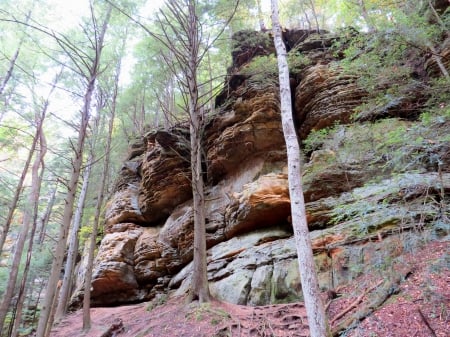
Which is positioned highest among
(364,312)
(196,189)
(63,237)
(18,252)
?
(196,189)

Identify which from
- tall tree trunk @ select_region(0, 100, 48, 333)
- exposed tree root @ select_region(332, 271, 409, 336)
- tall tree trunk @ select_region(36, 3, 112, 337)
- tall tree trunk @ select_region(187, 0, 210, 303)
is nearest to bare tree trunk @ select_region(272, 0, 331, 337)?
exposed tree root @ select_region(332, 271, 409, 336)

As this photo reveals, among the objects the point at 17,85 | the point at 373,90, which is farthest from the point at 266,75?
the point at 17,85

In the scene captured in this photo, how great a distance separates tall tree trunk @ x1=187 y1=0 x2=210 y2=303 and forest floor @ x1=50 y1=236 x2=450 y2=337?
508 millimetres

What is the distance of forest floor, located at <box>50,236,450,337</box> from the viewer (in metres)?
4.12

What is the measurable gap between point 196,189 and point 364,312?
5099 mm

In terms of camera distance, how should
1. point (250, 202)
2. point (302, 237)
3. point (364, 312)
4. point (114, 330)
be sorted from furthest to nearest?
1. point (250, 202)
2. point (114, 330)
3. point (302, 237)
4. point (364, 312)

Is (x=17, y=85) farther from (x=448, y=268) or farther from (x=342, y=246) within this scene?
(x=448, y=268)

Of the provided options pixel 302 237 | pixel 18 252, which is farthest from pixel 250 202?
pixel 18 252

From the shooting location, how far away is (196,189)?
823cm

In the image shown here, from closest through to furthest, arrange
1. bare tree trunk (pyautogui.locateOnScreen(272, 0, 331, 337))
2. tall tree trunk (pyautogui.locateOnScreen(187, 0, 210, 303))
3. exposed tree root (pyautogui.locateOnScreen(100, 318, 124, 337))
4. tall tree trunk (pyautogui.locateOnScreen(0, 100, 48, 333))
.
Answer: bare tree trunk (pyautogui.locateOnScreen(272, 0, 331, 337)), tall tree trunk (pyautogui.locateOnScreen(187, 0, 210, 303)), exposed tree root (pyautogui.locateOnScreen(100, 318, 124, 337)), tall tree trunk (pyautogui.locateOnScreen(0, 100, 48, 333))

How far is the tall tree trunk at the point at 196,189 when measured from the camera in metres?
7.49

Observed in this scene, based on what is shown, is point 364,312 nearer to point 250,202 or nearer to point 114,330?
point 250,202

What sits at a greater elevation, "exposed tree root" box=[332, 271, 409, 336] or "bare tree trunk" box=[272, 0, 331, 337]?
"bare tree trunk" box=[272, 0, 331, 337]

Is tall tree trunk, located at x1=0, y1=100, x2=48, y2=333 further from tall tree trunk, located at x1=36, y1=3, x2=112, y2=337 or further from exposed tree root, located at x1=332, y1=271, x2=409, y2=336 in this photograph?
exposed tree root, located at x1=332, y1=271, x2=409, y2=336
